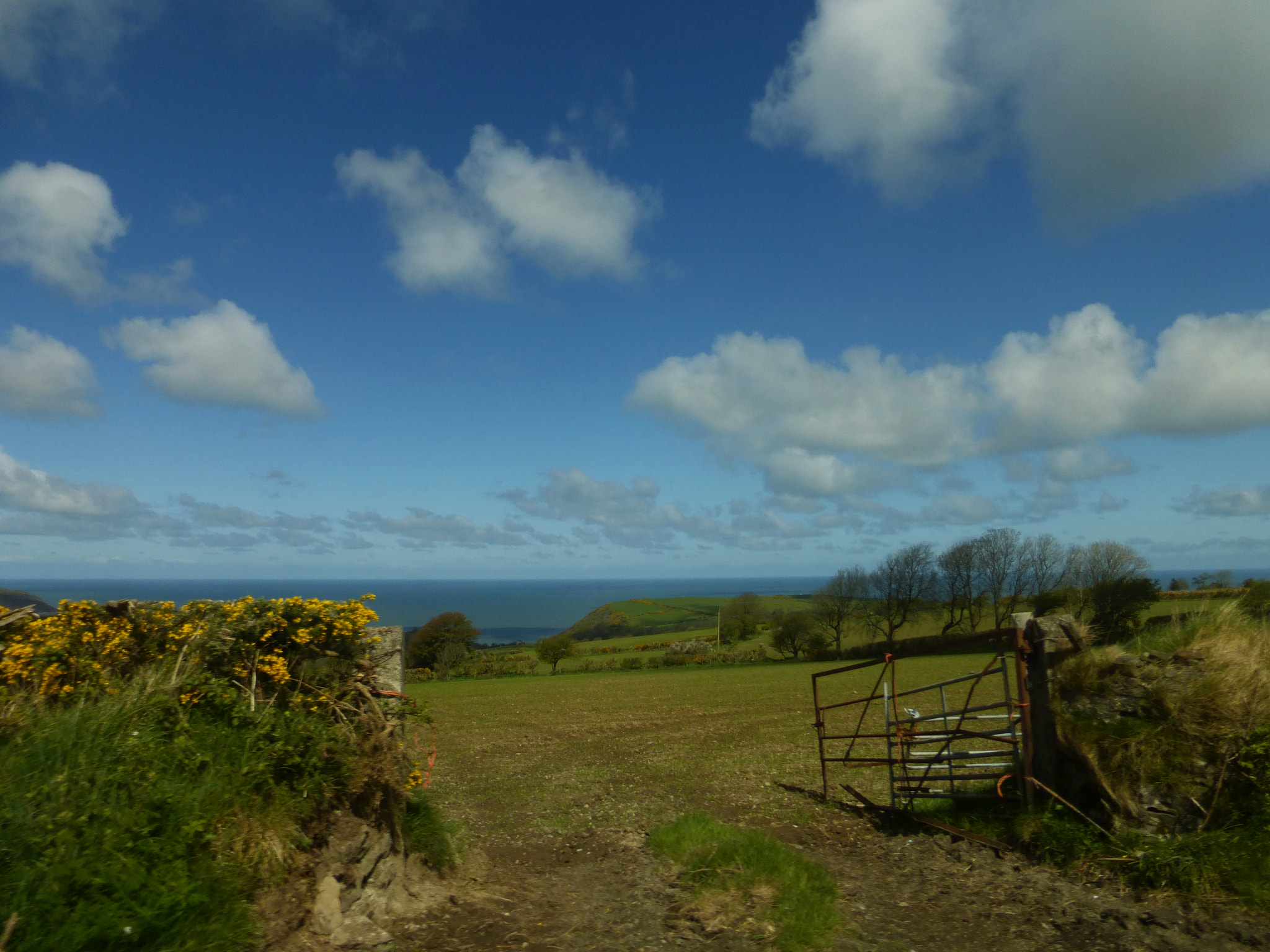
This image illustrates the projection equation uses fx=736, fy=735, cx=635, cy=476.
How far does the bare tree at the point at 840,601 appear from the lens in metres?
77.2

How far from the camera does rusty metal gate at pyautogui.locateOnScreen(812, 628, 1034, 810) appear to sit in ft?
29.8

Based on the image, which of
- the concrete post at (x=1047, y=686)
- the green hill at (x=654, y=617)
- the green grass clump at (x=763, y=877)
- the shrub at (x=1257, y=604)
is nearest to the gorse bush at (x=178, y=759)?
the green grass clump at (x=763, y=877)

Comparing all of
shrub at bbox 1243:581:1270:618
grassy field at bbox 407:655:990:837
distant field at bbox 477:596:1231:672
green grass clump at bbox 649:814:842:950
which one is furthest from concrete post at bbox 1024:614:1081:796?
distant field at bbox 477:596:1231:672

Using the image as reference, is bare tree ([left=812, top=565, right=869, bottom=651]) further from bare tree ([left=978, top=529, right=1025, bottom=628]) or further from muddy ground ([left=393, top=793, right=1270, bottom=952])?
muddy ground ([left=393, top=793, right=1270, bottom=952])

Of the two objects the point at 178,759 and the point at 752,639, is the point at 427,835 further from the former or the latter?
the point at 752,639

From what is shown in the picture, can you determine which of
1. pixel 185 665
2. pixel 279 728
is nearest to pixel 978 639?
pixel 279 728

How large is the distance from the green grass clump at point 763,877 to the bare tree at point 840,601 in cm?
6879

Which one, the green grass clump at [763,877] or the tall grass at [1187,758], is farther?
the green grass clump at [763,877]

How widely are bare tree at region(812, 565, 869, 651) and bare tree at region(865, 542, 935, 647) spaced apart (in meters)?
1.43

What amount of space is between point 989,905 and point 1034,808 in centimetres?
183

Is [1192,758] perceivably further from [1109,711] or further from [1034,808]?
[1034,808]

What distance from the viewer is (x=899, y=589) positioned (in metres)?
83.0

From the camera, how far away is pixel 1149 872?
711 centimetres

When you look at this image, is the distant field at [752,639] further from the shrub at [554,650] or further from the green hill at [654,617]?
the green hill at [654,617]
